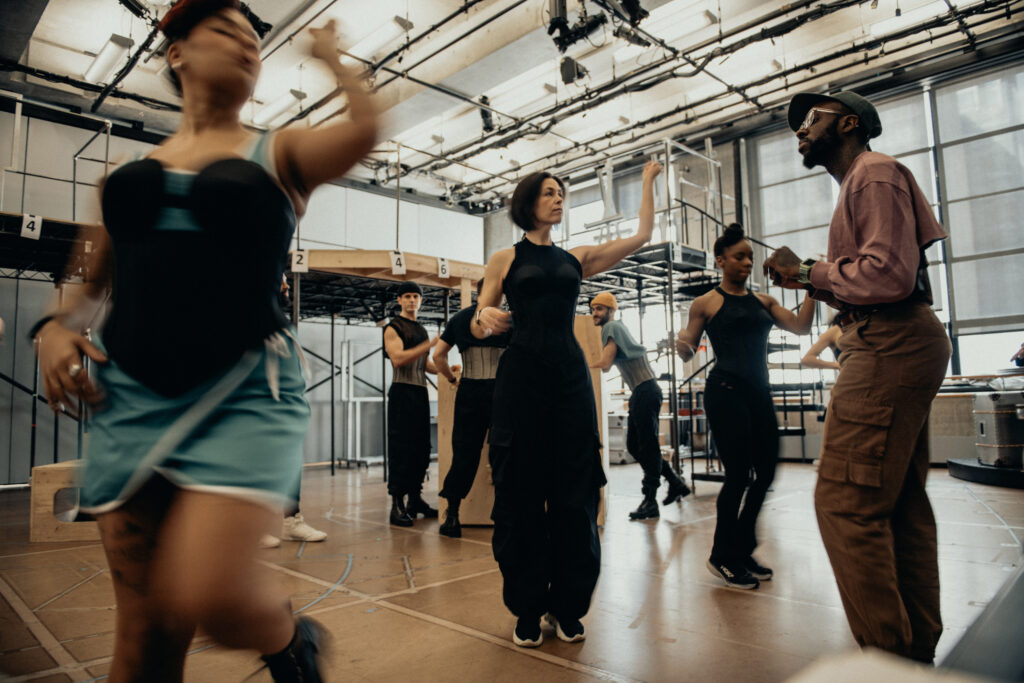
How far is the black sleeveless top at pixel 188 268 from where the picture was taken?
1170mm

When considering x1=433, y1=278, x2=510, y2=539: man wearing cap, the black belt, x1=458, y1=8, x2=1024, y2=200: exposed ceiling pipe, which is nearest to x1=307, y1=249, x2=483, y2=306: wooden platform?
x1=433, y1=278, x2=510, y2=539: man wearing cap

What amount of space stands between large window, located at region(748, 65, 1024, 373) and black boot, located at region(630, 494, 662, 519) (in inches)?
304

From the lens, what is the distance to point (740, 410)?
132 inches

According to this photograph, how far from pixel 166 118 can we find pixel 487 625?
12847 mm

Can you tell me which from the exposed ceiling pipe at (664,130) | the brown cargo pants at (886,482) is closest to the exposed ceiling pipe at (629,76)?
the exposed ceiling pipe at (664,130)

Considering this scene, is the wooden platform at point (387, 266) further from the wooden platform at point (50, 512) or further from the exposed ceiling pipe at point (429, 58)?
the wooden platform at point (50, 512)

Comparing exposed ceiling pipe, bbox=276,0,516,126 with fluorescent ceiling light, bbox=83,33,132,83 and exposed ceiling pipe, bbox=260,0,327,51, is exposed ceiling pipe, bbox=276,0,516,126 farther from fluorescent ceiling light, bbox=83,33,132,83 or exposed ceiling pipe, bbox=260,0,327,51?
fluorescent ceiling light, bbox=83,33,132,83

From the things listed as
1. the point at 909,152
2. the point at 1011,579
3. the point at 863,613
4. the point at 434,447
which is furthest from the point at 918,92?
the point at 1011,579

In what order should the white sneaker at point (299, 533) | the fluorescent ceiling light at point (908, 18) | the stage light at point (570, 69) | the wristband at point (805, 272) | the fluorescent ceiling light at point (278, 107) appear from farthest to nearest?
the fluorescent ceiling light at point (278, 107)
the fluorescent ceiling light at point (908, 18)
the stage light at point (570, 69)
the white sneaker at point (299, 533)
the wristband at point (805, 272)

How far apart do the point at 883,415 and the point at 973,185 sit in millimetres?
12145

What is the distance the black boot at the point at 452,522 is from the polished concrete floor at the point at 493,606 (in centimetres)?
8

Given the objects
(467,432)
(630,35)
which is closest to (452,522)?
(467,432)

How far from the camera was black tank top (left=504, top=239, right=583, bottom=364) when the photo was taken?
103 inches

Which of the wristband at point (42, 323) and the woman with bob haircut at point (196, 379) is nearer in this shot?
the woman with bob haircut at point (196, 379)
